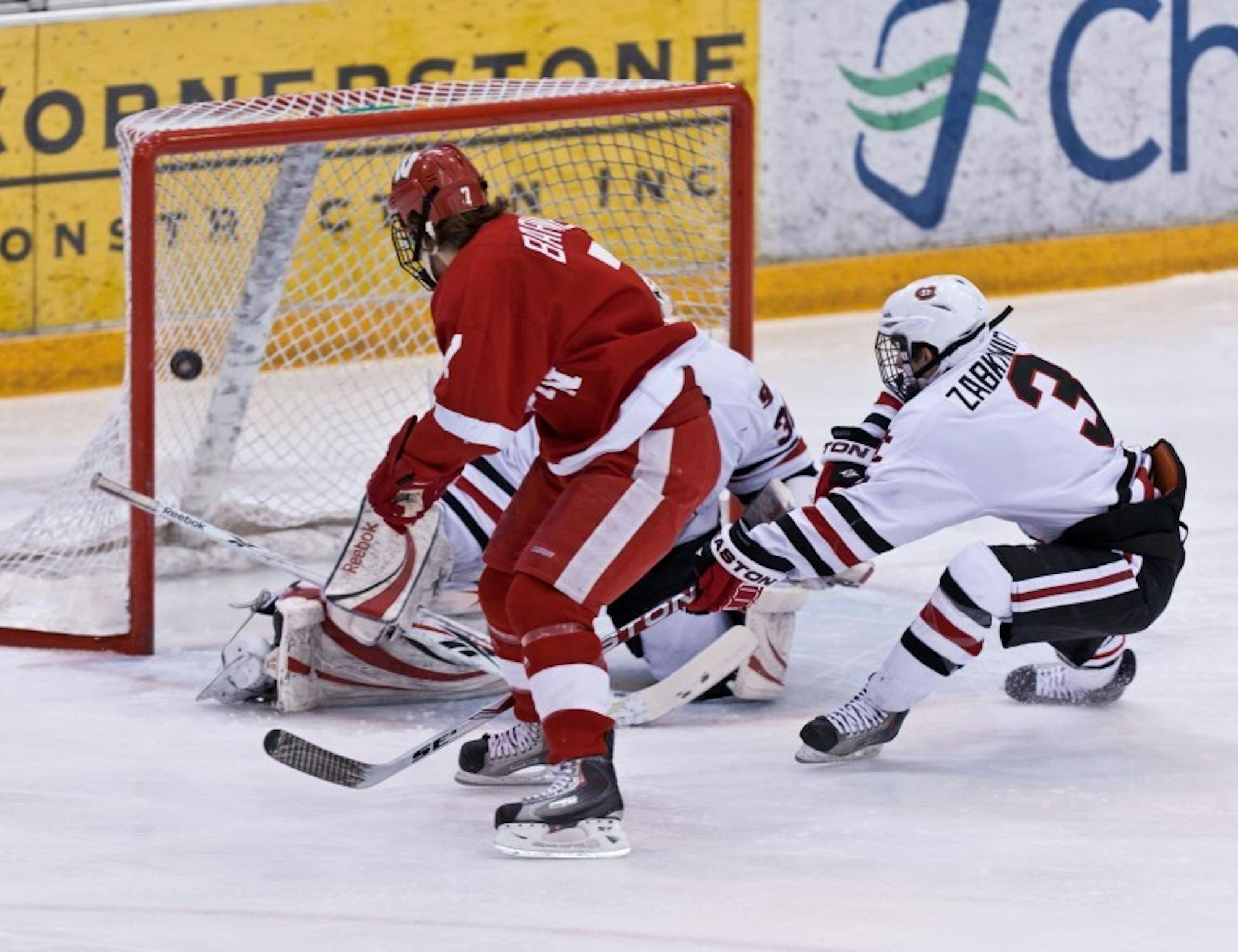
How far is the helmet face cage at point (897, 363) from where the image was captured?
12.5ft

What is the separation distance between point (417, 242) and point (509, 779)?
2.57 feet

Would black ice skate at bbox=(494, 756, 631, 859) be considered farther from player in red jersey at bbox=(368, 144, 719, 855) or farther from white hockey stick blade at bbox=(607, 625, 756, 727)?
white hockey stick blade at bbox=(607, 625, 756, 727)

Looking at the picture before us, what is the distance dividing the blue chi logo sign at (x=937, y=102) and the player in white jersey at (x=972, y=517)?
11.1 ft

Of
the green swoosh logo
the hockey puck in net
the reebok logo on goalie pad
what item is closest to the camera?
the reebok logo on goalie pad

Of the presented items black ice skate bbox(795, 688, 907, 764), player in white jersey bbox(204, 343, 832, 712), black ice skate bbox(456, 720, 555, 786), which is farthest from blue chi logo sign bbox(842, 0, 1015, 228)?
black ice skate bbox(456, 720, 555, 786)

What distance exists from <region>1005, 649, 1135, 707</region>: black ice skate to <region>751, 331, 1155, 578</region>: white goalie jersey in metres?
0.40

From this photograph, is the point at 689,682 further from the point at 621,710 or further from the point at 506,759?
the point at 506,759

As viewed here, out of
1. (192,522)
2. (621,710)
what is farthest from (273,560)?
(621,710)

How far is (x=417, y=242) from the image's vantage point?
11.3 feet

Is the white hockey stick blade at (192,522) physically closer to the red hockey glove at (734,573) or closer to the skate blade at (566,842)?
the red hockey glove at (734,573)

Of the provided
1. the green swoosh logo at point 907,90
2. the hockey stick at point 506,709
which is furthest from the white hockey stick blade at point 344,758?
the green swoosh logo at point 907,90

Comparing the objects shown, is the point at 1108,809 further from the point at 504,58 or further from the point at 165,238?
the point at 504,58

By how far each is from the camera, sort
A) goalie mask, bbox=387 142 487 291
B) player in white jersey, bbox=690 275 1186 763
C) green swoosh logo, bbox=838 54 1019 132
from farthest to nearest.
A: green swoosh logo, bbox=838 54 1019 132 < player in white jersey, bbox=690 275 1186 763 < goalie mask, bbox=387 142 487 291

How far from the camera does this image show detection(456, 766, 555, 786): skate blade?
12.1 feet
